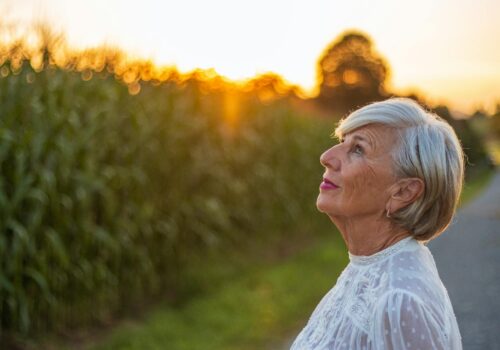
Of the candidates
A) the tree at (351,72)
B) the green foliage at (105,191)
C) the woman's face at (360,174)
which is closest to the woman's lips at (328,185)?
the woman's face at (360,174)

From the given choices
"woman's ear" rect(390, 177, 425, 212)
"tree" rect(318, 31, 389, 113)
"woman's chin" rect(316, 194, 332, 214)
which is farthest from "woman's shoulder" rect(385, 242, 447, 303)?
"tree" rect(318, 31, 389, 113)

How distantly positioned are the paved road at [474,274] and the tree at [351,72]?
148ft

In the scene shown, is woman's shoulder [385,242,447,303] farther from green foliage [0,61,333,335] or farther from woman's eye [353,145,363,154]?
green foliage [0,61,333,335]

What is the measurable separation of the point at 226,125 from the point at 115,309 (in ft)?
10.6

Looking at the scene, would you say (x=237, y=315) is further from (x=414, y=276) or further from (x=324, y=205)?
(x=414, y=276)

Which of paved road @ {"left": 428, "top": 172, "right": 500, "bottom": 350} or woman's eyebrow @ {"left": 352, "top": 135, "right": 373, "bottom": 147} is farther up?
woman's eyebrow @ {"left": 352, "top": 135, "right": 373, "bottom": 147}

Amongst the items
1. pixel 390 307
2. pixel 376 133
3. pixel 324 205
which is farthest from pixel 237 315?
pixel 390 307

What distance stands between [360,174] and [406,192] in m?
0.12

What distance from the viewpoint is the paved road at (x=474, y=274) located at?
245 inches

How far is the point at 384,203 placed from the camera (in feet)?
6.17

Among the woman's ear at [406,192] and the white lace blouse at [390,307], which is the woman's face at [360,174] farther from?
the white lace blouse at [390,307]

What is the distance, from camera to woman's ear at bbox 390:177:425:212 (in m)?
1.83

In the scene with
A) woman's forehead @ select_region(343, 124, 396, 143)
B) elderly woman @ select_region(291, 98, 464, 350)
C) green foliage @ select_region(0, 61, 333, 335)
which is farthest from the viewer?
green foliage @ select_region(0, 61, 333, 335)

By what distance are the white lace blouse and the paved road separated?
37.8 inches
